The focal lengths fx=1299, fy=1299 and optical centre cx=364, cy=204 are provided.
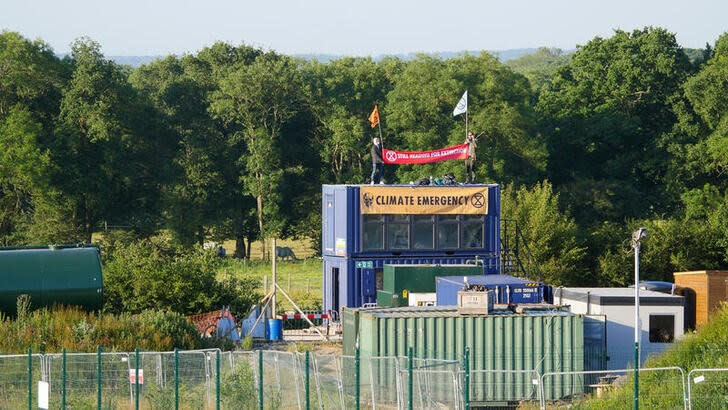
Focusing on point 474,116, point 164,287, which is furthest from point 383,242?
point 474,116

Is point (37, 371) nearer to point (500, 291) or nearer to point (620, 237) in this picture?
point (500, 291)

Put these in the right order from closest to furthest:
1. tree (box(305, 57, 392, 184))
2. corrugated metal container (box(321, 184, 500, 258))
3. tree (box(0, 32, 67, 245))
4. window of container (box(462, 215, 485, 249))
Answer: corrugated metal container (box(321, 184, 500, 258)), window of container (box(462, 215, 485, 249)), tree (box(0, 32, 67, 245)), tree (box(305, 57, 392, 184))


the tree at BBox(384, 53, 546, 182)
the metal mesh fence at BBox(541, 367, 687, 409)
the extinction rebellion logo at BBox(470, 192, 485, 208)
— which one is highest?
the tree at BBox(384, 53, 546, 182)

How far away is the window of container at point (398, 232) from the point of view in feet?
141

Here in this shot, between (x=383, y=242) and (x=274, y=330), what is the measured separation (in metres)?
5.16

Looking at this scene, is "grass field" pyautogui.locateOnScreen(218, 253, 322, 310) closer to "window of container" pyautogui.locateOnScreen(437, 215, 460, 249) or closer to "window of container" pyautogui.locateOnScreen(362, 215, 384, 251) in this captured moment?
"window of container" pyautogui.locateOnScreen(362, 215, 384, 251)

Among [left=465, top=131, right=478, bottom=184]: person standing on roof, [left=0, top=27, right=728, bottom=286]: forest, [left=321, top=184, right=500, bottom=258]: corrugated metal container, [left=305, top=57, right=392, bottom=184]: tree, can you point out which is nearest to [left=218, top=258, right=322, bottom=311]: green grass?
[left=0, top=27, right=728, bottom=286]: forest

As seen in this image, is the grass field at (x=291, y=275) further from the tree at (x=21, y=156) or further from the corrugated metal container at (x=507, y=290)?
the corrugated metal container at (x=507, y=290)

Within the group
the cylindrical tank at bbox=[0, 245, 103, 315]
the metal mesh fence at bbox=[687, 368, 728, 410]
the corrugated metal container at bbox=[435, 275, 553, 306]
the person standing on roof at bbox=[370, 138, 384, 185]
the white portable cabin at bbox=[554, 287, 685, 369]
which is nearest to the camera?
the metal mesh fence at bbox=[687, 368, 728, 410]

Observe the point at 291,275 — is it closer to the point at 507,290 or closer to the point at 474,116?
the point at 474,116

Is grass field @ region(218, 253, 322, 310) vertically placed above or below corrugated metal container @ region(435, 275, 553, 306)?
below

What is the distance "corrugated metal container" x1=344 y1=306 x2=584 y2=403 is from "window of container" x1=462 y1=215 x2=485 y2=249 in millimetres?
12349

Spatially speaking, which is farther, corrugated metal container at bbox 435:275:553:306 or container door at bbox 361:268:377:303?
container door at bbox 361:268:377:303

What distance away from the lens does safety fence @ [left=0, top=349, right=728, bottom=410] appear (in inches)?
976
